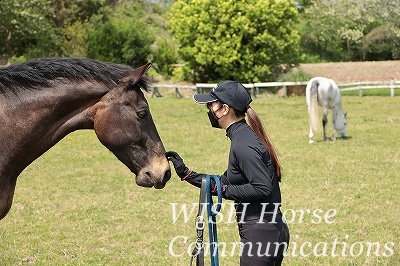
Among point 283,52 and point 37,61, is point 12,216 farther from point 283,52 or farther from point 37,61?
point 283,52

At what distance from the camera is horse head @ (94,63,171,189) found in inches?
139

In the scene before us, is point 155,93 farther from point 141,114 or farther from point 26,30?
point 141,114

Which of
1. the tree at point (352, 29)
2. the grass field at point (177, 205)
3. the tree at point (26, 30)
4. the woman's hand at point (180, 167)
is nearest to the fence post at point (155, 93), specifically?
the tree at point (26, 30)

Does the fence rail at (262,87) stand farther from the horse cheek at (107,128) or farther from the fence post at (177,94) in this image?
the horse cheek at (107,128)


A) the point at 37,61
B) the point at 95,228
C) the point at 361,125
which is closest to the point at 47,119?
the point at 37,61

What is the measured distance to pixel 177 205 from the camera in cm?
777

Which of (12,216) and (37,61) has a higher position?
(37,61)

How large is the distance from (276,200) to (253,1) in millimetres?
30310

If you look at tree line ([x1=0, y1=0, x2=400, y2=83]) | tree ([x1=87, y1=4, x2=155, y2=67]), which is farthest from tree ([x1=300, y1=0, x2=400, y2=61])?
tree ([x1=87, y1=4, x2=155, y2=67])

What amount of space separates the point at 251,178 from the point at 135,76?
1.00 m

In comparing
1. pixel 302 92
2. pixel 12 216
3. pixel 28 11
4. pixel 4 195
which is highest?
pixel 4 195

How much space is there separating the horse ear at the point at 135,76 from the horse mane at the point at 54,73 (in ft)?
0.15

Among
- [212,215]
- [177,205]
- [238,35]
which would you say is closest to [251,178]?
[212,215]

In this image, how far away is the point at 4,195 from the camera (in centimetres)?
339
